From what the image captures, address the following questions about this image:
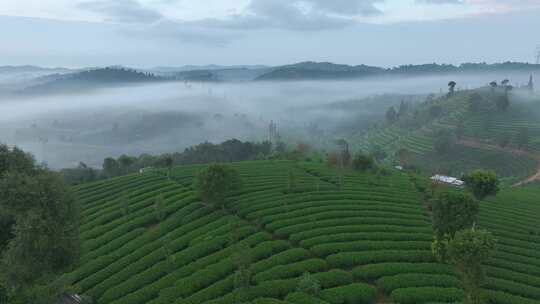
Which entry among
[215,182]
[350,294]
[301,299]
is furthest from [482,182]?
[215,182]

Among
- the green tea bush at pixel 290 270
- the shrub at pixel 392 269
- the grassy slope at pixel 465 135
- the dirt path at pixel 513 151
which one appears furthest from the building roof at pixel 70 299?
the dirt path at pixel 513 151

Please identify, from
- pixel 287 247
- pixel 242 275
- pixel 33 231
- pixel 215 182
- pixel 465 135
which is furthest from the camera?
pixel 465 135

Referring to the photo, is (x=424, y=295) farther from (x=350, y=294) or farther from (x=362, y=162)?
(x=362, y=162)

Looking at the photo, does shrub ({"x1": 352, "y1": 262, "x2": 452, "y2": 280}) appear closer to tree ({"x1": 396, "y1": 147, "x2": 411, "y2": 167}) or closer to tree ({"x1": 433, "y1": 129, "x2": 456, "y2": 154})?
tree ({"x1": 396, "y1": 147, "x2": 411, "y2": 167})

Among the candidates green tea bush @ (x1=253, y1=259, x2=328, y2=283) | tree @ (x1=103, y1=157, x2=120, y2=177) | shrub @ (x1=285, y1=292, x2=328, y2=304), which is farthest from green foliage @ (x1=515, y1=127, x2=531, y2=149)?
shrub @ (x1=285, y1=292, x2=328, y2=304)

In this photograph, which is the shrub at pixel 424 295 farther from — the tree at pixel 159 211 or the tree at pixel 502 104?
the tree at pixel 502 104
